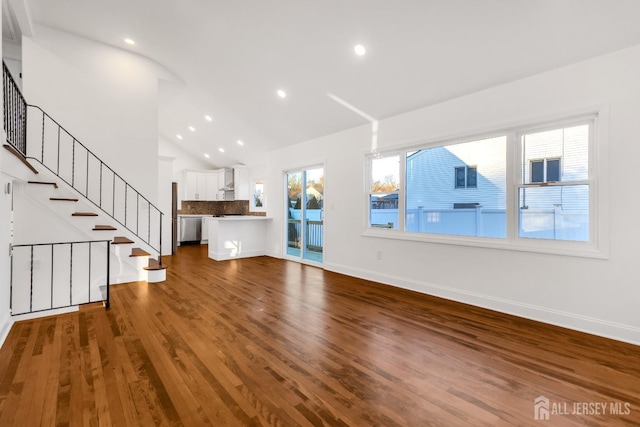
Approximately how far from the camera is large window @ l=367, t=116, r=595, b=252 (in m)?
3.14

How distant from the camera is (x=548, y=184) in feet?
10.8

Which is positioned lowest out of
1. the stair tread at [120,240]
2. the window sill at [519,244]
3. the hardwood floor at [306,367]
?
the hardwood floor at [306,367]

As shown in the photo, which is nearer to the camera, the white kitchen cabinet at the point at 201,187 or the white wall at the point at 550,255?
the white wall at the point at 550,255

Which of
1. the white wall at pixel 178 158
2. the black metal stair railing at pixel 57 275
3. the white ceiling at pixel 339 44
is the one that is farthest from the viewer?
the white wall at pixel 178 158

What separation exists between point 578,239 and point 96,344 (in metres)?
4.78

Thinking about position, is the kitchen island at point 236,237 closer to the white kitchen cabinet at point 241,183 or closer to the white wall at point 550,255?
the white kitchen cabinet at point 241,183

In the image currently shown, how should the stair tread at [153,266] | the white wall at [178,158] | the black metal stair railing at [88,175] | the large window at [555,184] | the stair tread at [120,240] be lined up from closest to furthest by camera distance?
1. the large window at [555,184]
2. the stair tread at [120,240]
3. the black metal stair railing at [88,175]
4. the stair tread at [153,266]
5. the white wall at [178,158]

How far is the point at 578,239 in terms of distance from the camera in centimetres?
310

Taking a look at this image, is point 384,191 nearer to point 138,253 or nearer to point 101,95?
point 138,253

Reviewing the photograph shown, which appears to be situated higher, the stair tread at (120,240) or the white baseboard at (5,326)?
the stair tread at (120,240)

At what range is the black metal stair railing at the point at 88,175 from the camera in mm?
4707

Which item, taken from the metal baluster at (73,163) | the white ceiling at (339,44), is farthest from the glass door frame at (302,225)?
the metal baluster at (73,163)

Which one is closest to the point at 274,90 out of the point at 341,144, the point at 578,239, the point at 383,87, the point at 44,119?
the point at 341,144

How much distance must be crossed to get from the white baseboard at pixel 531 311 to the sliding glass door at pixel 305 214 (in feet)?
6.99
